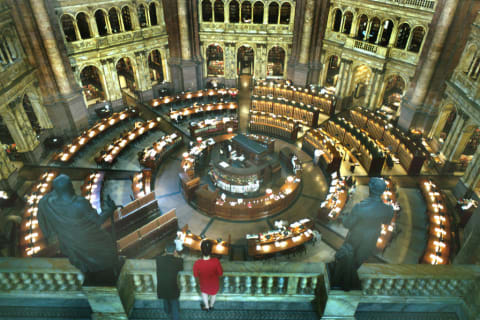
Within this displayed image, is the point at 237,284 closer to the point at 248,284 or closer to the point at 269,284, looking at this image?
the point at 248,284

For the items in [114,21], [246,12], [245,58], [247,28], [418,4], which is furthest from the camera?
[245,58]

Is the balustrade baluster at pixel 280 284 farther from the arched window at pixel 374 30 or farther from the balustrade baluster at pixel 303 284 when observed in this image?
the arched window at pixel 374 30

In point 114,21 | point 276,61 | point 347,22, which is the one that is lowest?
point 276,61

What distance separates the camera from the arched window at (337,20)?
29603 millimetres

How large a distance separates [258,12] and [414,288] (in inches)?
1223

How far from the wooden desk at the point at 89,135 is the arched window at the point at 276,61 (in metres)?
16.3

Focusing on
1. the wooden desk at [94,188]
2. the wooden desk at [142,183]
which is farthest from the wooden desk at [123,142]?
the wooden desk at [142,183]

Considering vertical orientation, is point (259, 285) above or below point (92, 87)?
above

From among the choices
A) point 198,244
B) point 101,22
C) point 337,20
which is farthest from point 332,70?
point 198,244

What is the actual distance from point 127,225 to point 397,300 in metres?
13.8

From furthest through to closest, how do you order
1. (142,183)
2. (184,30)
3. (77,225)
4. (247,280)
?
(184,30) < (142,183) < (247,280) < (77,225)

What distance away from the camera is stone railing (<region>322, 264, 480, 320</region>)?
728cm

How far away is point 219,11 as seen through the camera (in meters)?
32.5

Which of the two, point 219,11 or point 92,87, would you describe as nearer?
point 92,87
